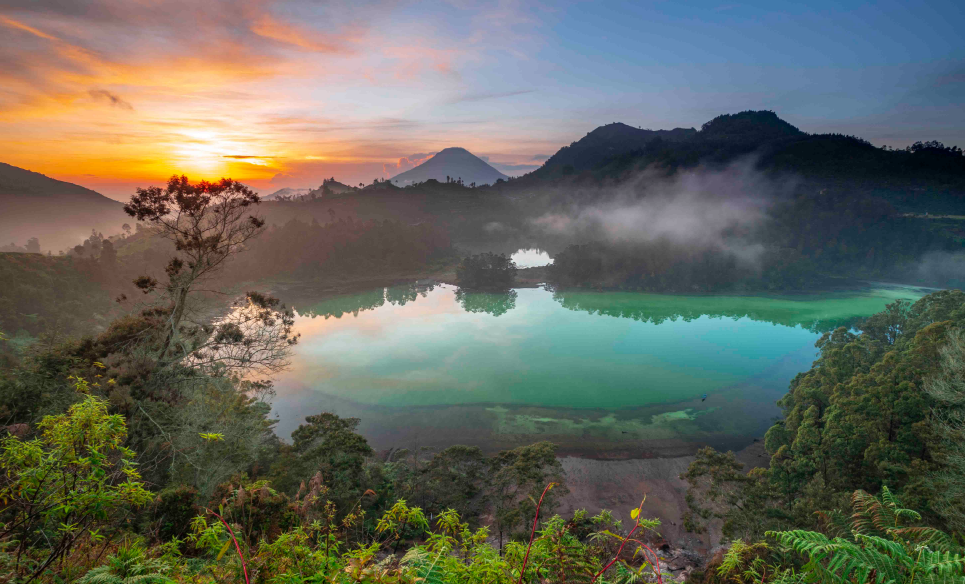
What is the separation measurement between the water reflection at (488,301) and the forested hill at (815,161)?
115 meters

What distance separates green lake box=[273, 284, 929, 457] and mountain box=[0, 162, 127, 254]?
325ft

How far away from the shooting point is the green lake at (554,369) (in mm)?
21594

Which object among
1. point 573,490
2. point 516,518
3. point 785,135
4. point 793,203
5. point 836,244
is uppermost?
point 785,135

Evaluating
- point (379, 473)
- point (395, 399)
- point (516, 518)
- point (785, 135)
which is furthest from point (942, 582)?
point (785, 135)

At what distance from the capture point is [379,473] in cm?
1280

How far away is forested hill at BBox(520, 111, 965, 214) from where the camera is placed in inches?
4094

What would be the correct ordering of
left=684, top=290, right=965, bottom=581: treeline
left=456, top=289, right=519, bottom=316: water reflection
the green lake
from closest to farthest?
left=684, top=290, right=965, bottom=581: treeline, the green lake, left=456, top=289, right=519, bottom=316: water reflection

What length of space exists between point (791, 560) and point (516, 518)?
6415 mm

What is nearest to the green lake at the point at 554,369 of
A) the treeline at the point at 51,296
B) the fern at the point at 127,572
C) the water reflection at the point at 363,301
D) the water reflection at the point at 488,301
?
the water reflection at the point at 363,301

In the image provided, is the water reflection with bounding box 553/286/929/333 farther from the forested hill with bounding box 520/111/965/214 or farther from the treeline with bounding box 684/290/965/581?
the forested hill with bounding box 520/111/965/214

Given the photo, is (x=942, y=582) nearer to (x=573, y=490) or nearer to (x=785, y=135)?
(x=573, y=490)

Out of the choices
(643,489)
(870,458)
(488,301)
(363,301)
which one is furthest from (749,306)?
(363,301)

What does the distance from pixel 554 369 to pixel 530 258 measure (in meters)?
61.5

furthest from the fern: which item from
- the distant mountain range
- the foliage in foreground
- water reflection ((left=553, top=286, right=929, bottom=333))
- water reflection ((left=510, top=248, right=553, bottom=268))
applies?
the distant mountain range
